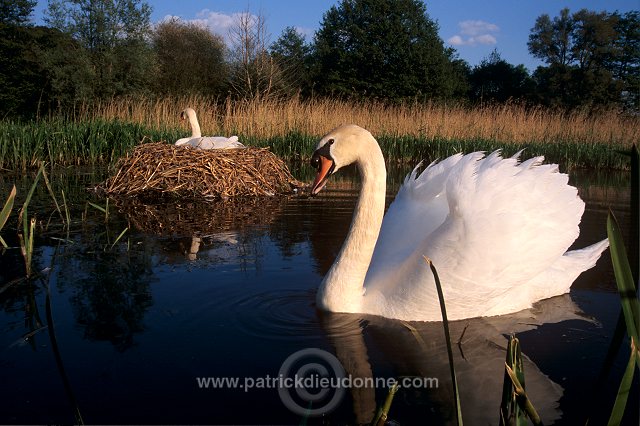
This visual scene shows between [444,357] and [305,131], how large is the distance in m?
14.1

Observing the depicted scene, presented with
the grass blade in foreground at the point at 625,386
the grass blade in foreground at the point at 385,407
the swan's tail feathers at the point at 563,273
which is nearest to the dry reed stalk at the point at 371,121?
the swan's tail feathers at the point at 563,273

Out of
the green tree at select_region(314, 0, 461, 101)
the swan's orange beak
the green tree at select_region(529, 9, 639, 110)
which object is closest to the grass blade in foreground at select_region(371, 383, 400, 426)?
the swan's orange beak

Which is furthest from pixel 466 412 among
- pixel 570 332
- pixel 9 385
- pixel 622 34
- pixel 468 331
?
pixel 622 34

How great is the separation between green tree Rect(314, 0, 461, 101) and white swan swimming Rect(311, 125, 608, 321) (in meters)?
29.6

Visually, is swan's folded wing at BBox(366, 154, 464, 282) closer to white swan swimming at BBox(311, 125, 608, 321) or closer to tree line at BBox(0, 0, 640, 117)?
white swan swimming at BBox(311, 125, 608, 321)

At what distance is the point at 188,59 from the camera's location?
35.7 meters

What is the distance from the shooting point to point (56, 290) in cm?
374

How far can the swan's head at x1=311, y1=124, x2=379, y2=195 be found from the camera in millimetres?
3369

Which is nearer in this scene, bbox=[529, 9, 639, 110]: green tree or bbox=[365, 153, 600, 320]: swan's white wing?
bbox=[365, 153, 600, 320]: swan's white wing

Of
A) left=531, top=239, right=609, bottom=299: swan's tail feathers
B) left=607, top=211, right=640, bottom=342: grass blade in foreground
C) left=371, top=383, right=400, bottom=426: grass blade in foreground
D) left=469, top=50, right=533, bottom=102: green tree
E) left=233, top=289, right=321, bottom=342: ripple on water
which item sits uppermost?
left=469, top=50, right=533, bottom=102: green tree

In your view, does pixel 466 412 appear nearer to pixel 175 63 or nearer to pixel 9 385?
pixel 9 385

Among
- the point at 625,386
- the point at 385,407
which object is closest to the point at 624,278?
the point at 625,386

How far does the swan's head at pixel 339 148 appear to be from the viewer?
337cm

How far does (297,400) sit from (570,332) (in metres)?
1.83
